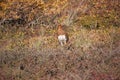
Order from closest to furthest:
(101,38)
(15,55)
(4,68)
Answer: (4,68) < (15,55) < (101,38)

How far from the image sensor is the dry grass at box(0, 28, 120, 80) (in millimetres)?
9102

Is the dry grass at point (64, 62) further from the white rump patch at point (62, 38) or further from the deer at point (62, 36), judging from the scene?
the white rump patch at point (62, 38)

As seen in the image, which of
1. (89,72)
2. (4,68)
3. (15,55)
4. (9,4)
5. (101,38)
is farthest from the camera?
(9,4)

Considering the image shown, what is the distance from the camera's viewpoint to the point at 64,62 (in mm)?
9609

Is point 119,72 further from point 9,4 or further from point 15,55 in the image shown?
point 9,4

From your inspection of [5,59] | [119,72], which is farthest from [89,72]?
[5,59]

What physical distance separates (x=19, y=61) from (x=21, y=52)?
39cm

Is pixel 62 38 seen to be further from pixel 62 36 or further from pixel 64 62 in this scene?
pixel 64 62

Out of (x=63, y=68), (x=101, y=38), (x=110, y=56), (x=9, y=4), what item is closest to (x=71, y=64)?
(x=63, y=68)

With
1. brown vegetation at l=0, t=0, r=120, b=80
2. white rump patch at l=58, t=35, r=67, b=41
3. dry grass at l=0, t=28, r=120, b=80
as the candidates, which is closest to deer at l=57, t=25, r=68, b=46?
white rump patch at l=58, t=35, r=67, b=41

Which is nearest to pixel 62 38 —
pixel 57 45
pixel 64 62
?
pixel 57 45

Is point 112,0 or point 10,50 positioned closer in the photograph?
point 10,50

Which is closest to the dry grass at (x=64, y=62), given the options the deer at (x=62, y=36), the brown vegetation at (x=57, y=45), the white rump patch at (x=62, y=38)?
the brown vegetation at (x=57, y=45)

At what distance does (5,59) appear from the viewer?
10.2 meters
